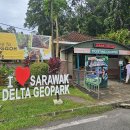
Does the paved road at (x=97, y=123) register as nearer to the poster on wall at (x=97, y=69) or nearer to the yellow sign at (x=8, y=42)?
the poster on wall at (x=97, y=69)

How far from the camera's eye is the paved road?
798 centimetres

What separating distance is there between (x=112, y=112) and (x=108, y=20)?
2180 cm

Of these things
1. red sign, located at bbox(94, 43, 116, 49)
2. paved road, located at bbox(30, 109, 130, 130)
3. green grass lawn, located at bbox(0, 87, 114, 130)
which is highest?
red sign, located at bbox(94, 43, 116, 49)

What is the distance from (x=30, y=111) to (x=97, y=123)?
2505mm

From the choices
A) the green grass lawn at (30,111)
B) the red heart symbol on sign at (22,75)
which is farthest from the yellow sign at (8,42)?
the red heart symbol on sign at (22,75)

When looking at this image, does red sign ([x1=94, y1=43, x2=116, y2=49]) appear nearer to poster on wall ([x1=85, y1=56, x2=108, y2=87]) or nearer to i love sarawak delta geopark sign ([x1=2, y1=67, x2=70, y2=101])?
poster on wall ([x1=85, y1=56, x2=108, y2=87])

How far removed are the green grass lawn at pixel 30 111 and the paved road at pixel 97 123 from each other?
553 millimetres

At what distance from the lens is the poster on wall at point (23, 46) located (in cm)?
1705

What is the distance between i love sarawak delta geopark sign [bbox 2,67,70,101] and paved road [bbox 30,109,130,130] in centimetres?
185

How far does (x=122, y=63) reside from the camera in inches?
754

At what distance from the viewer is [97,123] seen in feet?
27.9

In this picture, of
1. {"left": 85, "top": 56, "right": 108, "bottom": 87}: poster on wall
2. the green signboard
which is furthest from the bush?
the green signboard

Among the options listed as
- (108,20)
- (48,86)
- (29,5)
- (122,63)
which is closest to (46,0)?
(108,20)

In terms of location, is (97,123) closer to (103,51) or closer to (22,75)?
(22,75)
